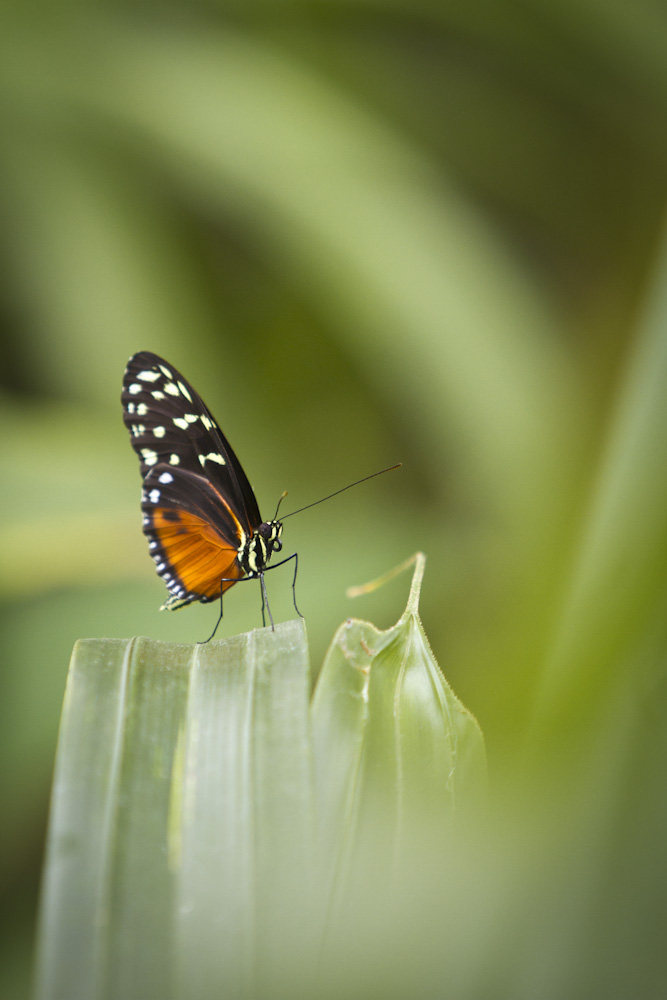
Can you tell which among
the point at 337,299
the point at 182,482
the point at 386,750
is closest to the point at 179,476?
the point at 182,482

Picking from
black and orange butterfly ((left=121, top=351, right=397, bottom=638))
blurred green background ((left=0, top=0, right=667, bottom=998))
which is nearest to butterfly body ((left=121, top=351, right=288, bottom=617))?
black and orange butterfly ((left=121, top=351, right=397, bottom=638))

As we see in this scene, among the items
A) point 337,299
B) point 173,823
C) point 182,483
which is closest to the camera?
point 173,823

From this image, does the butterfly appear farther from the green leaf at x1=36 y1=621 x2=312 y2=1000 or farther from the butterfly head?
the green leaf at x1=36 y1=621 x2=312 y2=1000

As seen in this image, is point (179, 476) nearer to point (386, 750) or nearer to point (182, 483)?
point (182, 483)

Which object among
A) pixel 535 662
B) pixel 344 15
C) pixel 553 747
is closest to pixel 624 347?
pixel 535 662

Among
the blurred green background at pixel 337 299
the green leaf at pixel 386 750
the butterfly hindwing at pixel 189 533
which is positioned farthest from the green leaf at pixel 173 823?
the blurred green background at pixel 337 299

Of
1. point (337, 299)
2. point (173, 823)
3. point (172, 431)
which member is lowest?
point (173, 823)

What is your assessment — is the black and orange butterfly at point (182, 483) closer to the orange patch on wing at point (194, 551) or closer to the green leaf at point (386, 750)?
the orange patch on wing at point (194, 551)
